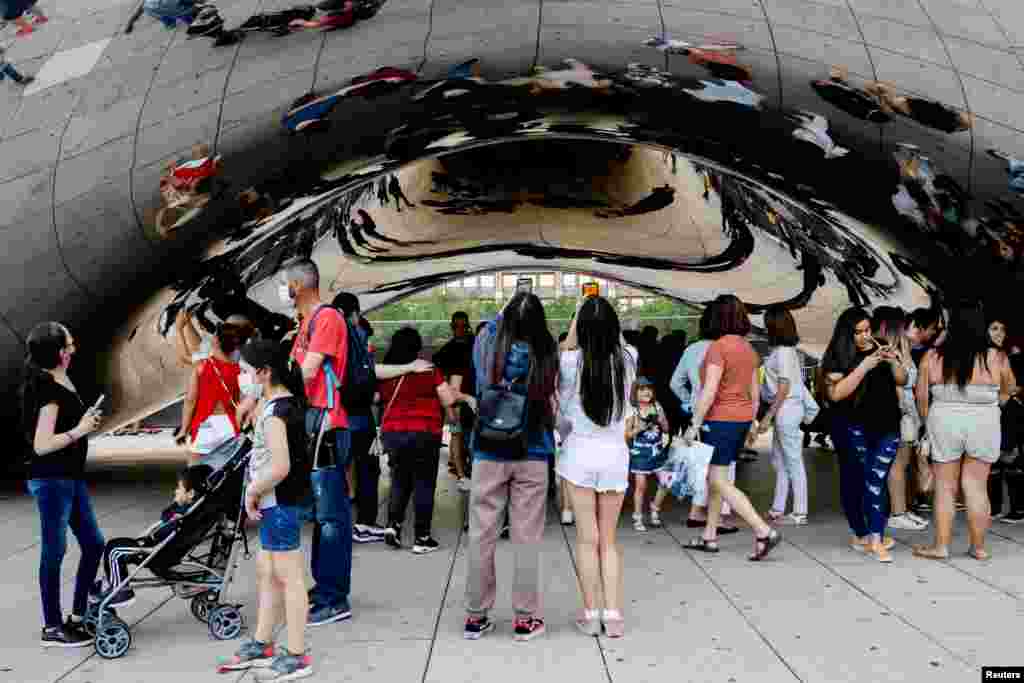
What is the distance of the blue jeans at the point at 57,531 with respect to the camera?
5.46m

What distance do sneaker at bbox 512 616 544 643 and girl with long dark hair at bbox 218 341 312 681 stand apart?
3.47ft

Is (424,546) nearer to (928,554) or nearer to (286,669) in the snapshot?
(286,669)

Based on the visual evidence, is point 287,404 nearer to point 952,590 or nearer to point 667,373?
point 952,590

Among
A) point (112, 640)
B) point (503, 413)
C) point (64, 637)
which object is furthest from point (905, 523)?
point (64, 637)

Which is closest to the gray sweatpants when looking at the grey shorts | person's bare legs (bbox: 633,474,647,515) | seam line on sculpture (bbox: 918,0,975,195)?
the grey shorts

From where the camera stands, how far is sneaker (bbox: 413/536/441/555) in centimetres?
782

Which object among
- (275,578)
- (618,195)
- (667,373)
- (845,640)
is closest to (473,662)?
(275,578)

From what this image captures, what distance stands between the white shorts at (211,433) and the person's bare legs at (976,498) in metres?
5.12

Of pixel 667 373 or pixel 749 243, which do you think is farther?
pixel 749 243

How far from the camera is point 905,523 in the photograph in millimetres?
8617

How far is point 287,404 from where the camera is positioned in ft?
16.1

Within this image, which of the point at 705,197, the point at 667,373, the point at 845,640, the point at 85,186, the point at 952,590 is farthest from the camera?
the point at 705,197

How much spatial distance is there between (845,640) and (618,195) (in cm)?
1084

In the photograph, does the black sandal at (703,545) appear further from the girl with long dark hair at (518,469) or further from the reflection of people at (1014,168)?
the reflection of people at (1014,168)
